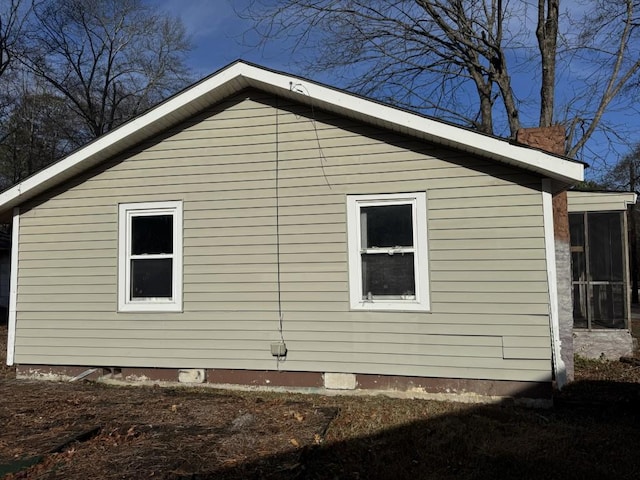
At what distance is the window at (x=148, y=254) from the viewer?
6.86m

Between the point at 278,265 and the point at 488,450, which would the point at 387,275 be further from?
the point at 488,450

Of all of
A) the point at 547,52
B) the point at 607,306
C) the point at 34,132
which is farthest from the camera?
the point at 34,132

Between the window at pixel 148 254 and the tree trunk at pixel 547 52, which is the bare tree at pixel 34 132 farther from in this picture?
the tree trunk at pixel 547 52

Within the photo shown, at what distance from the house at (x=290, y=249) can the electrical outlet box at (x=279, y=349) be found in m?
0.02

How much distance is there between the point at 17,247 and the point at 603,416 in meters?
8.11

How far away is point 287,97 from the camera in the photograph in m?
6.59

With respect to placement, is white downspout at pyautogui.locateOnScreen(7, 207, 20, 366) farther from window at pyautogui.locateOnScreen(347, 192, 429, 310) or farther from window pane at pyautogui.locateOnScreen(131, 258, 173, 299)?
window at pyautogui.locateOnScreen(347, 192, 429, 310)

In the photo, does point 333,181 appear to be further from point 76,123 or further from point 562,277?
point 76,123

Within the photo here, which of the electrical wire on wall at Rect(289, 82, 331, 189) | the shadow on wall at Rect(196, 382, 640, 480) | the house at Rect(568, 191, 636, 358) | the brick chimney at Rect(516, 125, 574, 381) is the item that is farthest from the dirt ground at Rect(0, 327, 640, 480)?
the house at Rect(568, 191, 636, 358)

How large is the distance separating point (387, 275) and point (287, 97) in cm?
273

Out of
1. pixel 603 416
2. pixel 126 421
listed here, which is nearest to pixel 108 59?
pixel 126 421

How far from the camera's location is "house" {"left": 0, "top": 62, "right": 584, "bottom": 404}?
19.1ft

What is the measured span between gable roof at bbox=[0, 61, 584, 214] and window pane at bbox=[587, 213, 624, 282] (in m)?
4.87

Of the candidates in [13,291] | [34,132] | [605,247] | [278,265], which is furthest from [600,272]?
[34,132]
